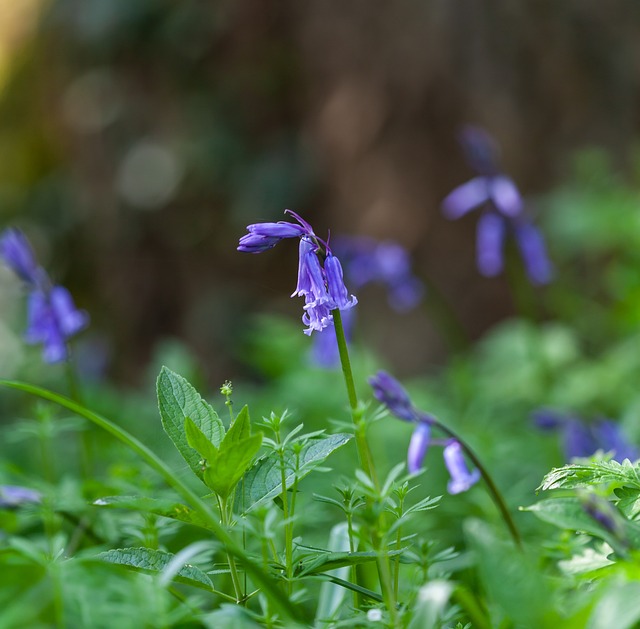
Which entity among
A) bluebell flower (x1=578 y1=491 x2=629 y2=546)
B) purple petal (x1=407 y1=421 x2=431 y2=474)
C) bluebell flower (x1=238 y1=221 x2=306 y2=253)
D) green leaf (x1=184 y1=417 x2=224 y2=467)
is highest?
bluebell flower (x1=238 y1=221 x2=306 y2=253)

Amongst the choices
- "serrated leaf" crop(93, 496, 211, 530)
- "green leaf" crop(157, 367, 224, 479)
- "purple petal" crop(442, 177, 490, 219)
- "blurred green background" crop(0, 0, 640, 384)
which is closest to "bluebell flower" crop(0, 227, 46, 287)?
"green leaf" crop(157, 367, 224, 479)

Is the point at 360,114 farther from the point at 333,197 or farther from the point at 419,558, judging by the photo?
the point at 419,558

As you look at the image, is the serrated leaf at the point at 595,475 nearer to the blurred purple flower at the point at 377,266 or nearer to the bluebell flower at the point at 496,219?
the bluebell flower at the point at 496,219

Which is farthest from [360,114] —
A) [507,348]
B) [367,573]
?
[367,573]

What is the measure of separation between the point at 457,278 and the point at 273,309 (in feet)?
5.16

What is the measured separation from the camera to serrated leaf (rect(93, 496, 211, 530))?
1.09 metres

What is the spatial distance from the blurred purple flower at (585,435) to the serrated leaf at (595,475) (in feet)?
2.83

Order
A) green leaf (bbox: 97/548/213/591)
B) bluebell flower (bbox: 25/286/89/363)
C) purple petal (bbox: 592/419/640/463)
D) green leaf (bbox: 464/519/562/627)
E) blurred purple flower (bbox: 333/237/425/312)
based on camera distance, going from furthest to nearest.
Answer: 1. blurred purple flower (bbox: 333/237/425/312)
2. bluebell flower (bbox: 25/286/89/363)
3. purple petal (bbox: 592/419/640/463)
4. green leaf (bbox: 97/548/213/591)
5. green leaf (bbox: 464/519/562/627)

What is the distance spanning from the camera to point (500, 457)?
2447 mm

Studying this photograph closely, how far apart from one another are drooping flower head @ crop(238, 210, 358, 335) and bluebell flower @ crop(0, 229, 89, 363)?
98cm

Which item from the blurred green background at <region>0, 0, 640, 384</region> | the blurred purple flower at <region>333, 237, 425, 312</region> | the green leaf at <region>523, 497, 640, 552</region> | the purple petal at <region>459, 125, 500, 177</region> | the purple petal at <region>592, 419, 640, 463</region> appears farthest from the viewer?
the blurred green background at <region>0, 0, 640, 384</region>

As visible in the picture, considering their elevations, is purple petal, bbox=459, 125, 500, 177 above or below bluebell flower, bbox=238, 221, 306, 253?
above

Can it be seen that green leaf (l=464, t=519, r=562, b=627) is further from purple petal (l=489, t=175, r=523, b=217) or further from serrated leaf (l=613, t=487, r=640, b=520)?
purple petal (l=489, t=175, r=523, b=217)

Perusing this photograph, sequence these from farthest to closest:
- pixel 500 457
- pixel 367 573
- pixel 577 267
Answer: pixel 577 267, pixel 500 457, pixel 367 573
